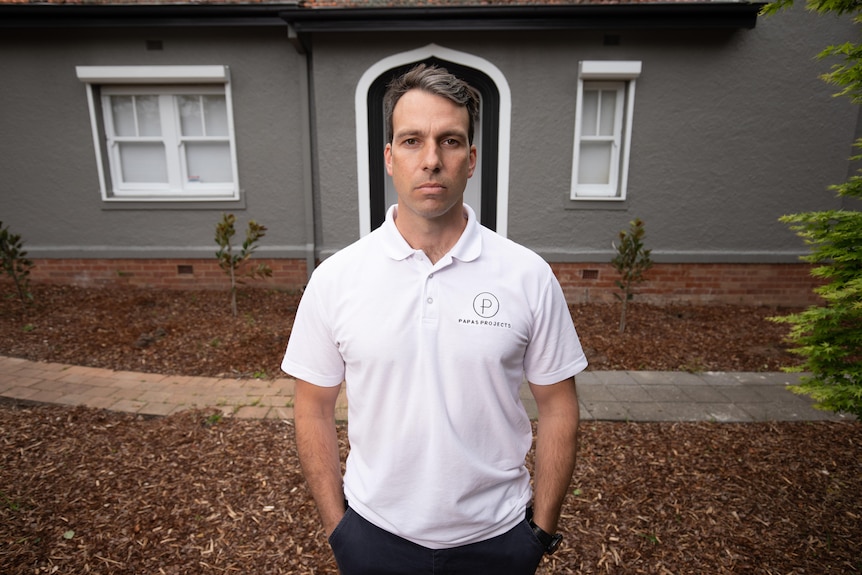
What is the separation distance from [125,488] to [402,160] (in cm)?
283

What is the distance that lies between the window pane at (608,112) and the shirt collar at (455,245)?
6.63 meters

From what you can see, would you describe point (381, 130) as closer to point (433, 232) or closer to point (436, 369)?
point (433, 232)

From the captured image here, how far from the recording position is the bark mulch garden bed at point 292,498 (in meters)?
2.50

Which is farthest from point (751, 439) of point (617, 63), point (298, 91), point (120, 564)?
point (298, 91)

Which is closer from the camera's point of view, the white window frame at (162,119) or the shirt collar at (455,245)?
the shirt collar at (455,245)

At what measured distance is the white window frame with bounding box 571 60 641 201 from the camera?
6.84 metres

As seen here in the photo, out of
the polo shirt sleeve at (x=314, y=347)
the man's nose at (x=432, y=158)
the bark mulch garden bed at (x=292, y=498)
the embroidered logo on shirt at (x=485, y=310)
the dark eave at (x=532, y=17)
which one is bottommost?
the bark mulch garden bed at (x=292, y=498)

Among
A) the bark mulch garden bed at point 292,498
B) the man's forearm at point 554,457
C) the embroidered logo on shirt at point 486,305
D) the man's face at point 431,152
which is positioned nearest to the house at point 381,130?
the bark mulch garden bed at point 292,498

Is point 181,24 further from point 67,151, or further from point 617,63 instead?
point 617,63

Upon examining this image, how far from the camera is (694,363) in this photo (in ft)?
16.9

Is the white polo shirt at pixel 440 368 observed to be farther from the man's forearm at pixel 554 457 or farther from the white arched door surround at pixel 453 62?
the white arched door surround at pixel 453 62

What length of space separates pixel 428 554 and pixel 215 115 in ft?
25.5

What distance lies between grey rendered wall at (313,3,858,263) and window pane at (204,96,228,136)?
1629 millimetres

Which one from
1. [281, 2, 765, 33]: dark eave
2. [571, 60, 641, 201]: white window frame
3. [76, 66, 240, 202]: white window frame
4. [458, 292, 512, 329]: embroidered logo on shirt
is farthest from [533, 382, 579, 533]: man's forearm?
[76, 66, 240, 202]: white window frame
